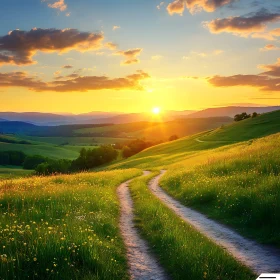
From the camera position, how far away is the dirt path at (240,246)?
8.73 meters

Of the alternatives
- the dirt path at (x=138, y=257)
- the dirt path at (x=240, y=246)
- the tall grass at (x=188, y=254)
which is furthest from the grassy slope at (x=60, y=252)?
the dirt path at (x=240, y=246)

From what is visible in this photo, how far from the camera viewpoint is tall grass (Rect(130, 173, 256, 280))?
776cm

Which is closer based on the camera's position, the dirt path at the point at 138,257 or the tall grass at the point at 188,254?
the tall grass at the point at 188,254

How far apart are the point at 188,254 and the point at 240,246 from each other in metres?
2.66

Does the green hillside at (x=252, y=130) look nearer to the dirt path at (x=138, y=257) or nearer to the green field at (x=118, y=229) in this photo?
the green field at (x=118, y=229)

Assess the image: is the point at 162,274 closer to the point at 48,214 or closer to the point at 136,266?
the point at 136,266

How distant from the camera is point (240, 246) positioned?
411 inches

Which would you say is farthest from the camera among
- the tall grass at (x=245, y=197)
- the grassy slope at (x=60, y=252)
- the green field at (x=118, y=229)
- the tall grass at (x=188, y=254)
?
the tall grass at (x=245, y=197)

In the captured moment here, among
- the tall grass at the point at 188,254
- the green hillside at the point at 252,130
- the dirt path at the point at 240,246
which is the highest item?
the green hillside at the point at 252,130

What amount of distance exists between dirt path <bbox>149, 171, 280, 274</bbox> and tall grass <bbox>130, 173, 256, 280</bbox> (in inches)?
24.8

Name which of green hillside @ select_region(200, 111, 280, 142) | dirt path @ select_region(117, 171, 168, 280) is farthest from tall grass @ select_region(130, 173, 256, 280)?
green hillside @ select_region(200, 111, 280, 142)

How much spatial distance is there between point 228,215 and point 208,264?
6.55 m

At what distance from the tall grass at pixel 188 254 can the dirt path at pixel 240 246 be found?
63 centimetres

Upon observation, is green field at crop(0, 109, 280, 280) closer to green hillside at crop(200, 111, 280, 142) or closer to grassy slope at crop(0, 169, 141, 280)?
grassy slope at crop(0, 169, 141, 280)
